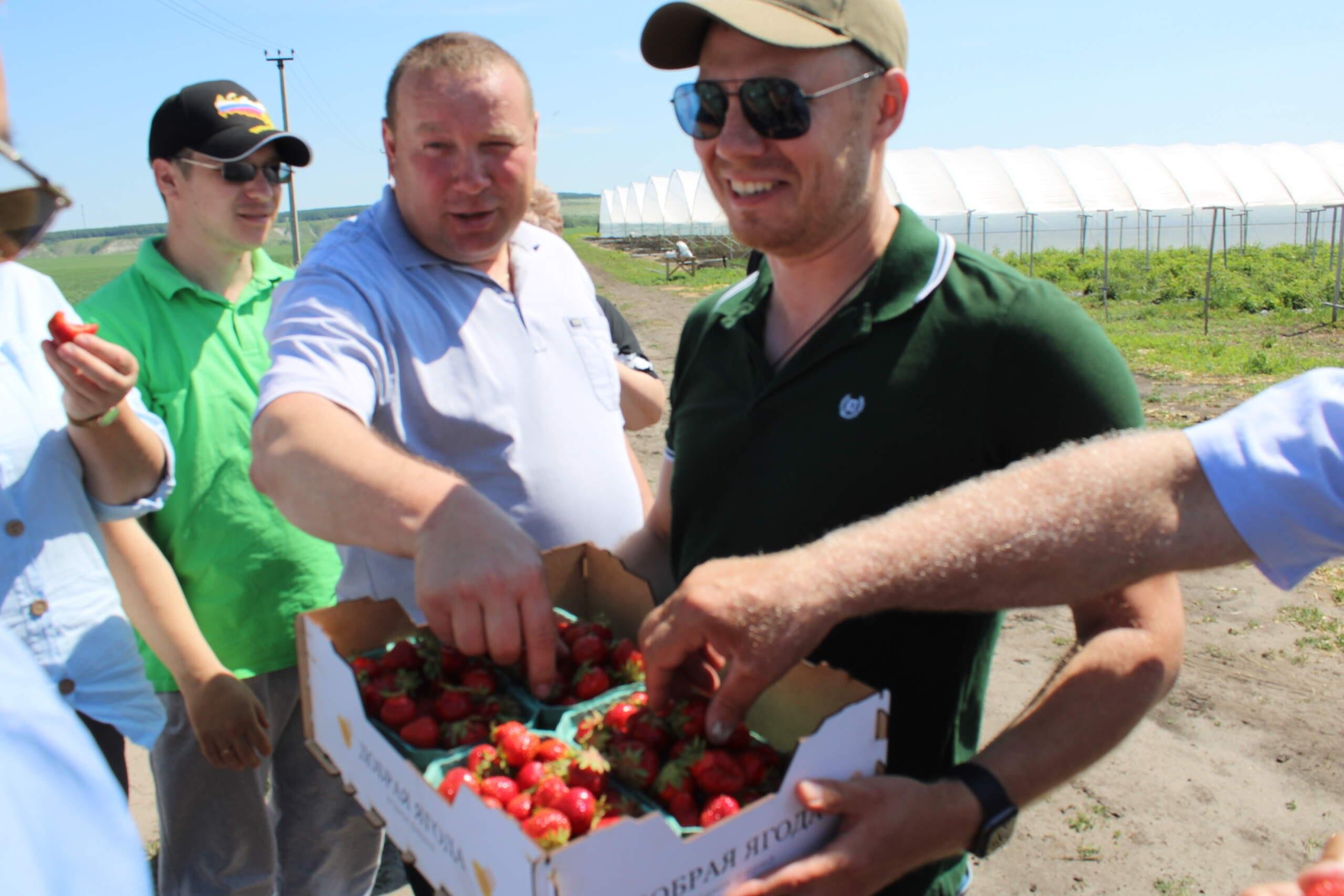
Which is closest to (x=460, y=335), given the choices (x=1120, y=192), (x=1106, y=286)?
(x=1106, y=286)

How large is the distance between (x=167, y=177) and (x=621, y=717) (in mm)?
2834

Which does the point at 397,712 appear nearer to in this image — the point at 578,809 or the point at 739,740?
the point at 578,809

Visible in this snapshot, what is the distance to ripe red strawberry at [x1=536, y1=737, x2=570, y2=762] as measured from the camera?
4.50 ft

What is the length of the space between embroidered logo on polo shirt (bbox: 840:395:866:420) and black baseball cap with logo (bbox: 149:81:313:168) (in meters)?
2.54

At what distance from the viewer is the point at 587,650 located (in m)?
1.64

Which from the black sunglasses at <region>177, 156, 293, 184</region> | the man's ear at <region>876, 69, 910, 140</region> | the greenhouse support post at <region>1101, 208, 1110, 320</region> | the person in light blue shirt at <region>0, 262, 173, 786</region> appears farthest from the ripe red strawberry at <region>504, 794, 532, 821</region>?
the greenhouse support post at <region>1101, 208, 1110, 320</region>

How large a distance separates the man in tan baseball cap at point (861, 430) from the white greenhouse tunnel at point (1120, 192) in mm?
30740

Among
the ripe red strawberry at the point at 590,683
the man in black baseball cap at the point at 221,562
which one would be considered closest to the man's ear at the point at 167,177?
the man in black baseball cap at the point at 221,562

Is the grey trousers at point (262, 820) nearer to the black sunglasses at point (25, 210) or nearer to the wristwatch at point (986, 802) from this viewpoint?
the black sunglasses at point (25, 210)

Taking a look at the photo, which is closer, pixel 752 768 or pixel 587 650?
pixel 752 768

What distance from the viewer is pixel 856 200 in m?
1.81

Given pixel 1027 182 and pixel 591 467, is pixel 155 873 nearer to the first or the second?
pixel 591 467

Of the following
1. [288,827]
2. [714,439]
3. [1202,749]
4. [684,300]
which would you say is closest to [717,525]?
[714,439]

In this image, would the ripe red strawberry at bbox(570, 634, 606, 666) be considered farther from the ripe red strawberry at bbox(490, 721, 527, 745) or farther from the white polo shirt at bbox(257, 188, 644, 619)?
the white polo shirt at bbox(257, 188, 644, 619)
